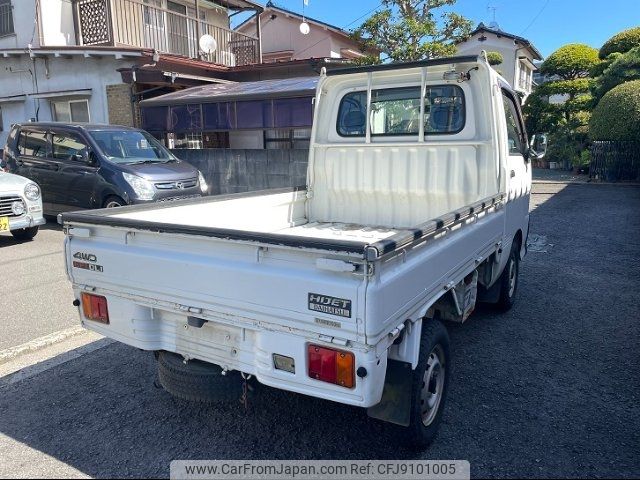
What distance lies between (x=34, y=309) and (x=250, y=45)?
15027mm

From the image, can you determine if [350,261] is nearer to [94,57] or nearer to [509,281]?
[509,281]

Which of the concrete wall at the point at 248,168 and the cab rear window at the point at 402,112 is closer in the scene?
the cab rear window at the point at 402,112

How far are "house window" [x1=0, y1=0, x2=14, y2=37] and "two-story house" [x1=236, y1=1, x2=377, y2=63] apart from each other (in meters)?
8.86

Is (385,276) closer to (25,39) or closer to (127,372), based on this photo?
(127,372)

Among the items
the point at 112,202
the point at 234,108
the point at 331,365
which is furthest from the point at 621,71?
Result: the point at 331,365

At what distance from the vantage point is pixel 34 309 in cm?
493

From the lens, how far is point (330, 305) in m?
2.12

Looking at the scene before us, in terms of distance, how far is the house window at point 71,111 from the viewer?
14.3 meters

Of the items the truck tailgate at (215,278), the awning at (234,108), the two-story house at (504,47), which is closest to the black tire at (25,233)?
Result: the awning at (234,108)

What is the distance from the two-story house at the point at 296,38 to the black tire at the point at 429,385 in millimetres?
17398

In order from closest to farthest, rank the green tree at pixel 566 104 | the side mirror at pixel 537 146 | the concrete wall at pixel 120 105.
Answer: the side mirror at pixel 537 146, the concrete wall at pixel 120 105, the green tree at pixel 566 104

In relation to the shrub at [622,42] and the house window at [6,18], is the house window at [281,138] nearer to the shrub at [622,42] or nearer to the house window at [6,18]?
the house window at [6,18]

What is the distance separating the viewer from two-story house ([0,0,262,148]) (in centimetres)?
1307

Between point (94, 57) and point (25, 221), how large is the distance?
763 cm
